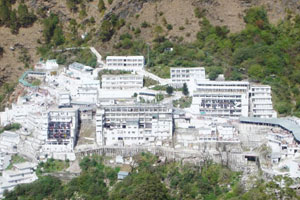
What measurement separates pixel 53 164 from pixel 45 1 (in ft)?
75.6

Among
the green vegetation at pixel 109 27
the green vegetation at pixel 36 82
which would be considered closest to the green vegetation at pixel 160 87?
the green vegetation at pixel 36 82

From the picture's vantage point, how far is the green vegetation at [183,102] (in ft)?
135

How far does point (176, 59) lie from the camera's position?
46969 millimetres

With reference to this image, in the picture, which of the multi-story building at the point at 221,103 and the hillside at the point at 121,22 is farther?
the hillside at the point at 121,22

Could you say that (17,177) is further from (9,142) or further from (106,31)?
(106,31)

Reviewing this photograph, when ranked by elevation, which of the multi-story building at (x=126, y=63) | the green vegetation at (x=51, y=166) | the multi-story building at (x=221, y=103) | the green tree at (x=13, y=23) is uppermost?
the green tree at (x=13, y=23)

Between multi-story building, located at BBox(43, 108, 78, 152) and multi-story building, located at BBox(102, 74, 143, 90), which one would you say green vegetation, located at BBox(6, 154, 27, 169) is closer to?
multi-story building, located at BBox(43, 108, 78, 152)

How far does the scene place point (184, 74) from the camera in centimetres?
4384

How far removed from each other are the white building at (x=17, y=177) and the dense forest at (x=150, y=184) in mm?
660

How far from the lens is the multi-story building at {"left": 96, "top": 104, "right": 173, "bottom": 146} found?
38219 mm

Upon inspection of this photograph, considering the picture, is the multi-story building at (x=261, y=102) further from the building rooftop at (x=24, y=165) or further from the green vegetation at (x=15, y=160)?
the green vegetation at (x=15, y=160)

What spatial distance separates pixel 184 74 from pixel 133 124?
740cm

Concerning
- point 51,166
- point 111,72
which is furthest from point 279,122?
point 51,166

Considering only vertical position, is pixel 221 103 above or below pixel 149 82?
below
